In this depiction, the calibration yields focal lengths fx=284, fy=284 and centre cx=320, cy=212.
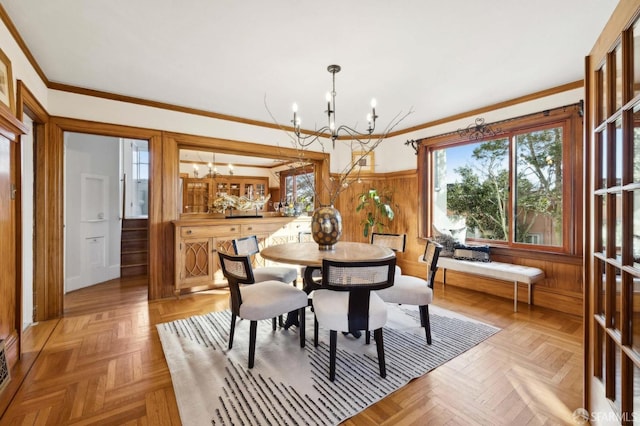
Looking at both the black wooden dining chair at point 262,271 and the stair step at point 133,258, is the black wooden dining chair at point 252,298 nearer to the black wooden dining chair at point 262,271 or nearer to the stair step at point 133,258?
the black wooden dining chair at point 262,271

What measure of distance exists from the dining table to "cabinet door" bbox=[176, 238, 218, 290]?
61.4 inches

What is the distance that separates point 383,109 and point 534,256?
2651mm

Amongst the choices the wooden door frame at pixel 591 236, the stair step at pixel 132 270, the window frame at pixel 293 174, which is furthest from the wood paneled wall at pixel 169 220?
the wooden door frame at pixel 591 236

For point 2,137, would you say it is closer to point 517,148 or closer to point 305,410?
point 305,410

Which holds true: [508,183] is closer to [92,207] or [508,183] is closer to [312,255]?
[312,255]

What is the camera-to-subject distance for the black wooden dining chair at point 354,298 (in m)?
1.86

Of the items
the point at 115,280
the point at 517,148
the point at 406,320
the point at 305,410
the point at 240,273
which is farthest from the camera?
the point at 115,280

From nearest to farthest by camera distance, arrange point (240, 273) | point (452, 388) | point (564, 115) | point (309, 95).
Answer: point (452, 388), point (240, 273), point (564, 115), point (309, 95)

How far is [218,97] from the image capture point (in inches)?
137

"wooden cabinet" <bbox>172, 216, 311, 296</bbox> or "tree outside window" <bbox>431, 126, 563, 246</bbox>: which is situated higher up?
"tree outside window" <bbox>431, 126, 563, 246</bbox>

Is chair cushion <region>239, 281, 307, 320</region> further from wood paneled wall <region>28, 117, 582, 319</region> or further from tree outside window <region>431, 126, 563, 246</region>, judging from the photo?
tree outside window <region>431, 126, 563, 246</region>

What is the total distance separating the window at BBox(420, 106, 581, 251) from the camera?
330cm

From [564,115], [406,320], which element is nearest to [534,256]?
[564,115]

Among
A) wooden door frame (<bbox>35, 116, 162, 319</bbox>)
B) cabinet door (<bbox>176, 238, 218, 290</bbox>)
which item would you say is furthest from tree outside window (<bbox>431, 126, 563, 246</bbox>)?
wooden door frame (<bbox>35, 116, 162, 319</bbox>)
